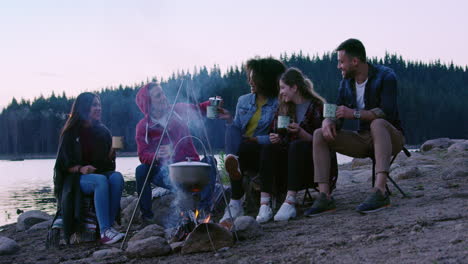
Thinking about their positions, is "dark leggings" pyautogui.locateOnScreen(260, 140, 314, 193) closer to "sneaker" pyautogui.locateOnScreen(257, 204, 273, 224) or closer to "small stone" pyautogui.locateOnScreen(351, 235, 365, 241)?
"sneaker" pyautogui.locateOnScreen(257, 204, 273, 224)

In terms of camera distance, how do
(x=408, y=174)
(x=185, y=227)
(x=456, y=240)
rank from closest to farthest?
(x=456, y=240)
(x=185, y=227)
(x=408, y=174)

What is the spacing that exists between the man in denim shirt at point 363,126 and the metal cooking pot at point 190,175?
3.52ft

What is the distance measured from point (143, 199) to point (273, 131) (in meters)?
1.48

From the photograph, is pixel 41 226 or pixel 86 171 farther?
pixel 41 226

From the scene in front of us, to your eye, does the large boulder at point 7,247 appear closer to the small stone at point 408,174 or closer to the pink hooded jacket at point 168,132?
the pink hooded jacket at point 168,132

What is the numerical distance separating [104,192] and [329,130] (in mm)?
2114

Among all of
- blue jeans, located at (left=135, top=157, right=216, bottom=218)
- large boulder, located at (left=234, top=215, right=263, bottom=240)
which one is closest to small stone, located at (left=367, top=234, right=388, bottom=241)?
large boulder, located at (left=234, top=215, right=263, bottom=240)

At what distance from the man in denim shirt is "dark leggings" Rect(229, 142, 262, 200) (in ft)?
2.47

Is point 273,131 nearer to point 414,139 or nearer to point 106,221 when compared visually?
point 106,221

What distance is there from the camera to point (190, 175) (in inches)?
137

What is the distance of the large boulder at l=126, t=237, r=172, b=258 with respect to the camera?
11.9 ft

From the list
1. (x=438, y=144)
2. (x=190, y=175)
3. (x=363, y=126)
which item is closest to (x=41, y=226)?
(x=190, y=175)

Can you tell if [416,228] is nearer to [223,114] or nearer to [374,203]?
[374,203]

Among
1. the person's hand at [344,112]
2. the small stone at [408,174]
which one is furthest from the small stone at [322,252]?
the small stone at [408,174]
